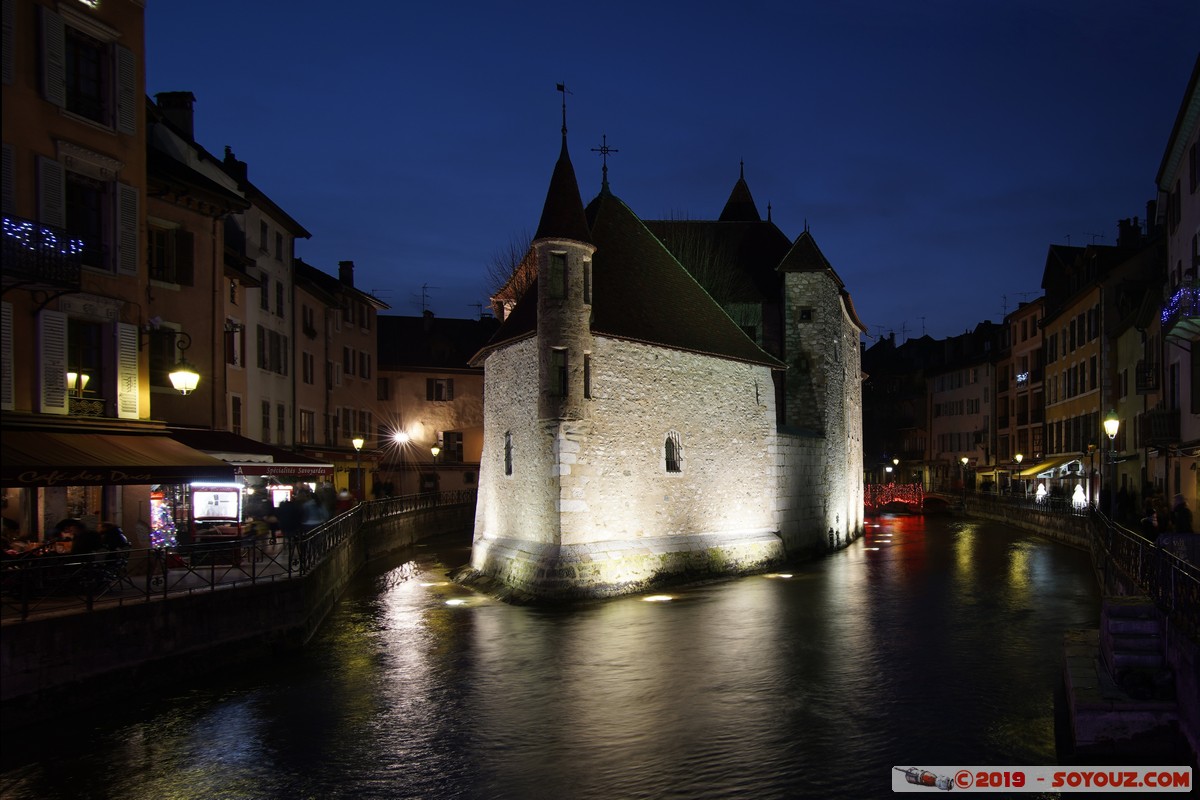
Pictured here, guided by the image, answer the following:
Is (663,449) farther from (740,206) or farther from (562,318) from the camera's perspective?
(740,206)

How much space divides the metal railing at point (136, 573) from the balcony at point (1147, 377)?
75.4ft

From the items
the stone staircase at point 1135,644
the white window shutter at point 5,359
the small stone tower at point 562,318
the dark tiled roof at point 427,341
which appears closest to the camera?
the stone staircase at point 1135,644

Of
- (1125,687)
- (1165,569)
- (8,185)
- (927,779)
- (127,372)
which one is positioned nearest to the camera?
(927,779)

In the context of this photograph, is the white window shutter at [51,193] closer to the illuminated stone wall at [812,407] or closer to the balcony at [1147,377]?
the illuminated stone wall at [812,407]

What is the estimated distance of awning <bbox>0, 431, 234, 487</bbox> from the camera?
13.6 metres

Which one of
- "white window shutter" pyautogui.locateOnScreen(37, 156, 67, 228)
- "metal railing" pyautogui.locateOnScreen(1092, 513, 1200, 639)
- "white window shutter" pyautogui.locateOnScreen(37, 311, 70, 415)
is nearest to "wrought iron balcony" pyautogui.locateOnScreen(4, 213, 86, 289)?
"white window shutter" pyautogui.locateOnScreen(37, 156, 67, 228)

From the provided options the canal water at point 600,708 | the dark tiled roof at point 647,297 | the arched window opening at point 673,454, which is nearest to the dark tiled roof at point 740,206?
the dark tiled roof at point 647,297

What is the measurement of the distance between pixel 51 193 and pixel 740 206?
30865 millimetres

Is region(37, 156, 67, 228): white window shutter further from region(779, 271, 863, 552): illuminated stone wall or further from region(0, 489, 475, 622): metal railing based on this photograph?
region(779, 271, 863, 552): illuminated stone wall

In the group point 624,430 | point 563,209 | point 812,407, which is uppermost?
point 563,209

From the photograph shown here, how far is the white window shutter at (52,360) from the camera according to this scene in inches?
607

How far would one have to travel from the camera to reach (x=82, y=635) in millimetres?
12320

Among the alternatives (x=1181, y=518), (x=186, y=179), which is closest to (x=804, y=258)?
(x=1181, y=518)

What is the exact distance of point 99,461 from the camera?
573 inches
